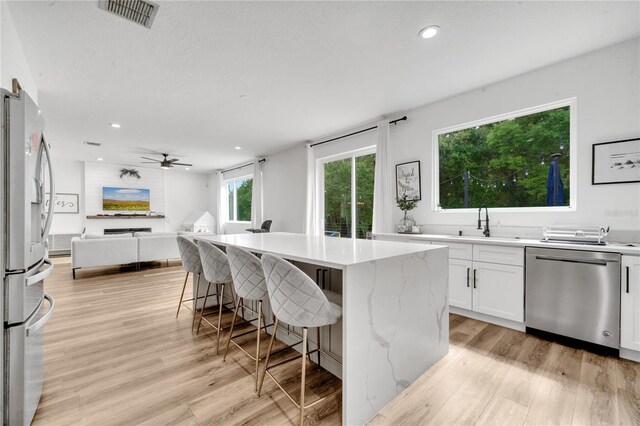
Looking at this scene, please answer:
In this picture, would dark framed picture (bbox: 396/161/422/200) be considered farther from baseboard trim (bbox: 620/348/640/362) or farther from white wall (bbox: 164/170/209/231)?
white wall (bbox: 164/170/209/231)

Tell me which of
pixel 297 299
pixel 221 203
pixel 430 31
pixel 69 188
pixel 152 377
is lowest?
pixel 152 377

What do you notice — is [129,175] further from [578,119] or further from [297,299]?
[578,119]

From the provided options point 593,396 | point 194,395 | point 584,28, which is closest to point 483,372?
point 593,396

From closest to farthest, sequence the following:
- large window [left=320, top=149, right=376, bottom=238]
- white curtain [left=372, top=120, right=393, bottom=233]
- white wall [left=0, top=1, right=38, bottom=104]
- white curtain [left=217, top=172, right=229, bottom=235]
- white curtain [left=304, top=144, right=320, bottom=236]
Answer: white wall [left=0, top=1, right=38, bottom=104], white curtain [left=372, top=120, right=393, bottom=233], large window [left=320, top=149, right=376, bottom=238], white curtain [left=304, top=144, right=320, bottom=236], white curtain [left=217, top=172, right=229, bottom=235]

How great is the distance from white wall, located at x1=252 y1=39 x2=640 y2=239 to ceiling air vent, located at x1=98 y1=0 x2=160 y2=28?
10.7 ft

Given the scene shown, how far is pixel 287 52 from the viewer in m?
2.66

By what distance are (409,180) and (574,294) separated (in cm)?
225

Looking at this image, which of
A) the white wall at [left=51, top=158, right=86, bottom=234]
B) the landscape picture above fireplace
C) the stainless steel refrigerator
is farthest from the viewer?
the landscape picture above fireplace

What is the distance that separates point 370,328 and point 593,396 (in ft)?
5.01

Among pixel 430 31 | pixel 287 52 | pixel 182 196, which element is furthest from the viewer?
pixel 182 196

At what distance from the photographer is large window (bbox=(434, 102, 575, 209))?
2975mm

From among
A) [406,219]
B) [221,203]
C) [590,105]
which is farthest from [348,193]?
[221,203]

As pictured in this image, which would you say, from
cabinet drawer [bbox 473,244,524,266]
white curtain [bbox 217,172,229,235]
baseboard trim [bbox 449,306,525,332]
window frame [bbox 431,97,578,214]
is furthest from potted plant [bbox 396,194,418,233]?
white curtain [bbox 217,172,229,235]

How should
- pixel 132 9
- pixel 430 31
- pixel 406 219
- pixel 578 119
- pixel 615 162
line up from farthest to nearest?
pixel 406 219 → pixel 578 119 → pixel 615 162 → pixel 430 31 → pixel 132 9
